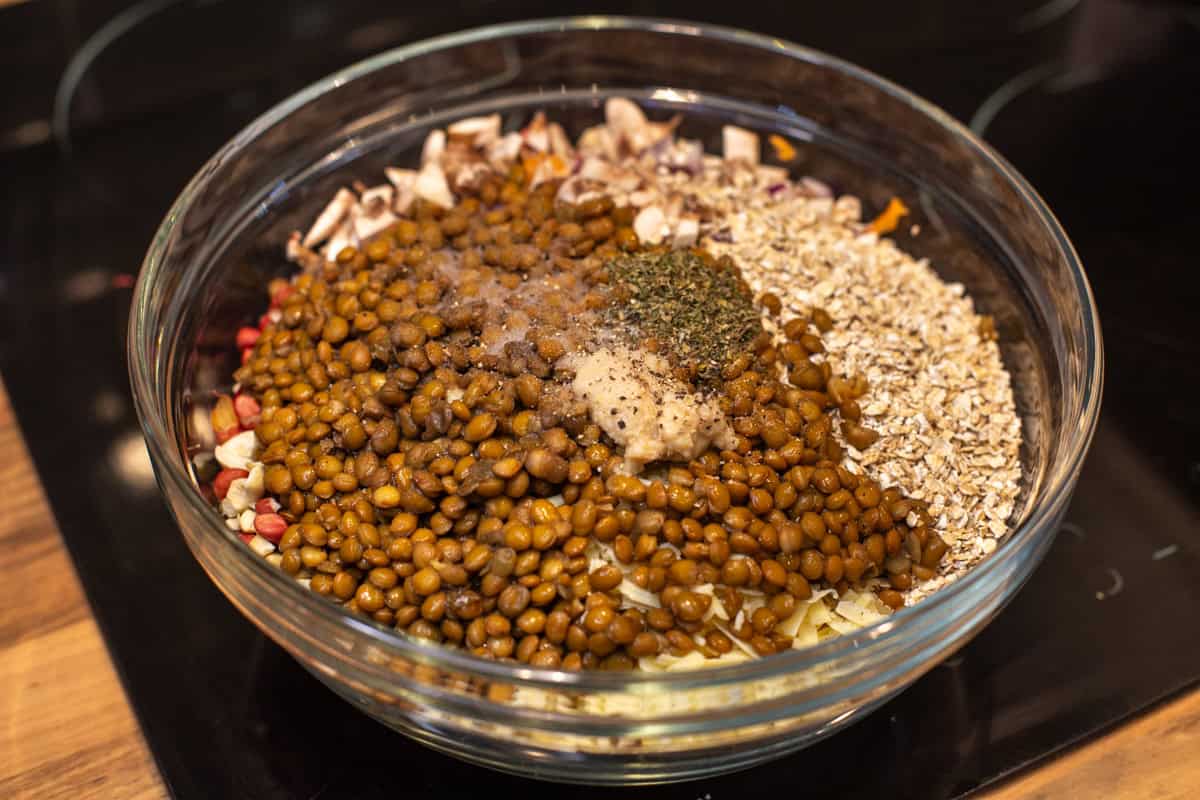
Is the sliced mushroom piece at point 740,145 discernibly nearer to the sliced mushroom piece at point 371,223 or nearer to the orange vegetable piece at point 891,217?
the orange vegetable piece at point 891,217

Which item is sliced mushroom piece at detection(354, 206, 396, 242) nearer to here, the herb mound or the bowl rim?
the bowl rim

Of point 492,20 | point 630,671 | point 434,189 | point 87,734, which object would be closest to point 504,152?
point 434,189

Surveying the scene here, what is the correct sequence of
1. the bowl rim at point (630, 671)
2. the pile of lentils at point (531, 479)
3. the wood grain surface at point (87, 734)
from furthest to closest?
the wood grain surface at point (87, 734) → the pile of lentils at point (531, 479) → the bowl rim at point (630, 671)

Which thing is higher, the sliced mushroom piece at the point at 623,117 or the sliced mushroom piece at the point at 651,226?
the sliced mushroom piece at the point at 623,117

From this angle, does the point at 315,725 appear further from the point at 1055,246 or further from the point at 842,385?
the point at 1055,246

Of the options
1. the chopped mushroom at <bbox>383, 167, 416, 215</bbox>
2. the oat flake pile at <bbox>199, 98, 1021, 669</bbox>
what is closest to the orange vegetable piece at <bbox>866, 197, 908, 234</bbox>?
the oat flake pile at <bbox>199, 98, 1021, 669</bbox>

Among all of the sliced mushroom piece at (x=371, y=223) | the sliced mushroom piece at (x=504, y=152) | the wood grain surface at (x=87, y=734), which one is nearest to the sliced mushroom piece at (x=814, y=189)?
the sliced mushroom piece at (x=504, y=152)

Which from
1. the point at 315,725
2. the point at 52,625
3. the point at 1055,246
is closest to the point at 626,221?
the point at 1055,246

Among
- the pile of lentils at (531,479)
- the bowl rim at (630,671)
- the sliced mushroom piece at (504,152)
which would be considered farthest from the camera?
the sliced mushroom piece at (504,152)
